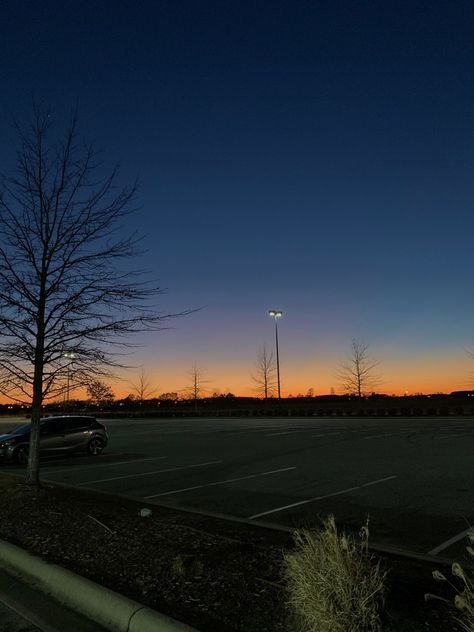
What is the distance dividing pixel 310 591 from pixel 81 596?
225 centimetres

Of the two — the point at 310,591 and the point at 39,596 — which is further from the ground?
the point at 310,591

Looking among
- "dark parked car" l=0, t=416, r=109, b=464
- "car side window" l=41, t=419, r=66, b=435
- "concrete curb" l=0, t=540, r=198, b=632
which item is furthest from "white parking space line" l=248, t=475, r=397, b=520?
"car side window" l=41, t=419, r=66, b=435

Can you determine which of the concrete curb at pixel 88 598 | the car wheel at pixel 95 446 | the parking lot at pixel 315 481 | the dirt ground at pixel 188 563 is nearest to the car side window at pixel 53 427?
the parking lot at pixel 315 481

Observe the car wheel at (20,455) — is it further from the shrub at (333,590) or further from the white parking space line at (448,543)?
the shrub at (333,590)

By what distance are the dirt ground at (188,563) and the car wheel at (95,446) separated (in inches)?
402

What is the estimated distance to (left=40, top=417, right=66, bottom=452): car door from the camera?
1698 centimetres

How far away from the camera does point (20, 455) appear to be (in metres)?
16.5

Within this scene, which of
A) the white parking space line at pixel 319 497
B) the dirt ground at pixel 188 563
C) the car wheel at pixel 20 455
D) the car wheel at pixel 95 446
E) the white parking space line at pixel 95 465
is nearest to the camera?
the dirt ground at pixel 188 563

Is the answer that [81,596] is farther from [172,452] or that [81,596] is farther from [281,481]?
[172,452]

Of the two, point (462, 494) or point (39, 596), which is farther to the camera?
point (462, 494)

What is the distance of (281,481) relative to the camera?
11.0 meters

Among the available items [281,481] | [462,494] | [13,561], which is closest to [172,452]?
[281,481]

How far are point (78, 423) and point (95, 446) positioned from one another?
104 centimetres

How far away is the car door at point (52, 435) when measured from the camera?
16984 millimetres
